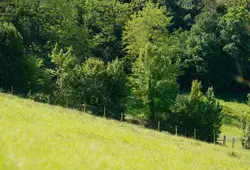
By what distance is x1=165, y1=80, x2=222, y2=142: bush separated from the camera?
58.3 m

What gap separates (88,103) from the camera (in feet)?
194

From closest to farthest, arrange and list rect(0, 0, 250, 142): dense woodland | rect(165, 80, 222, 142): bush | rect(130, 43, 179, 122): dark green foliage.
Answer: rect(165, 80, 222, 142): bush, rect(0, 0, 250, 142): dense woodland, rect(130, 43, 179, 122): dark green foliage

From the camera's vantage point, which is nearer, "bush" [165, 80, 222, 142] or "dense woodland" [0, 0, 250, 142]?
"bush" [165, 80, 222, 142]

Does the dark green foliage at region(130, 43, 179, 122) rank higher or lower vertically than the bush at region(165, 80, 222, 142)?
higher

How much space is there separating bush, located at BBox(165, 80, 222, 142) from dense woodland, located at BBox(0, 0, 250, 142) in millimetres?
137

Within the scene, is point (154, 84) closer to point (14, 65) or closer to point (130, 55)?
point (14, 65)

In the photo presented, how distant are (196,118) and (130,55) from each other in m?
39.4

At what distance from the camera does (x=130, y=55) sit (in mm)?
96125

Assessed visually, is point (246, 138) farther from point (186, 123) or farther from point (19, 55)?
point (19, 55)

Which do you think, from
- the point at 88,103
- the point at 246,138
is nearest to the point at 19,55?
the point at 88,103

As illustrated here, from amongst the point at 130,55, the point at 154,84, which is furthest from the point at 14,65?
the point at 130,55

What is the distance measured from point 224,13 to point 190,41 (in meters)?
18.6

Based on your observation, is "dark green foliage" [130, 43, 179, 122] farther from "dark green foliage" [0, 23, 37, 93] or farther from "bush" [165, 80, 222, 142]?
"dark green foliage" [0, 23, 37, 93]

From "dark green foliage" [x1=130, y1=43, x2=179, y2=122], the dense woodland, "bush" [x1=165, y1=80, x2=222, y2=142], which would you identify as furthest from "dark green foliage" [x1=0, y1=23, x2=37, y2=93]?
"bush" [x1=165, y1=80, x2=222, y2=142]
